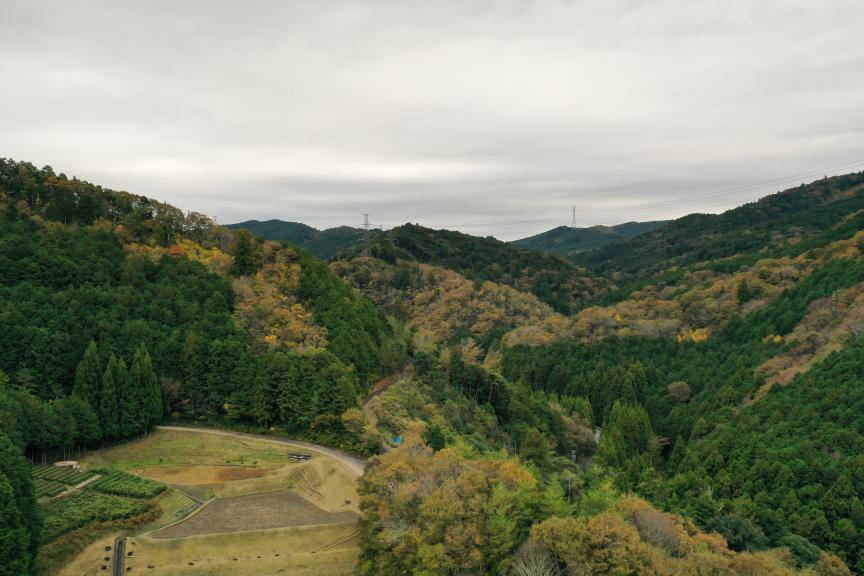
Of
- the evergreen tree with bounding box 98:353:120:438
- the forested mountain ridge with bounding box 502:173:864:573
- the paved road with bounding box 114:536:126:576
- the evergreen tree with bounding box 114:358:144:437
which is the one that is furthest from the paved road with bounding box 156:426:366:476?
the forested mountain ridge with bounding box 502:173:864:573

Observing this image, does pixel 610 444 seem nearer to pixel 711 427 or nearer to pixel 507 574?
pixel 711 427

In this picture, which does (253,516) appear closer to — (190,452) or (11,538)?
(190,452)

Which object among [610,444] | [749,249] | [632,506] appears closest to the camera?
[632,506]

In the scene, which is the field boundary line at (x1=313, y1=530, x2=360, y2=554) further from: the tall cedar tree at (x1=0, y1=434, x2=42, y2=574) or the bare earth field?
the tall cedar tree at (x1=0, y1=434, x2=42, y2=574)

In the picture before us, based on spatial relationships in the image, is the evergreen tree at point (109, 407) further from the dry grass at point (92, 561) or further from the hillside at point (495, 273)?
the hillside at point (495, 273)

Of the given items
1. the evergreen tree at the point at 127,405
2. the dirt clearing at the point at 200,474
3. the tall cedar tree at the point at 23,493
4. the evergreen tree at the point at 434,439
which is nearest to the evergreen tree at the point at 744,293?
the evergreen tree at the point at 434,439

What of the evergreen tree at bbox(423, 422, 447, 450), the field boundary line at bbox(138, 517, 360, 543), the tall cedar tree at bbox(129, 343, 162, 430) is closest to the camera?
the field boundary line at bbox(138, 517, 360, 543)

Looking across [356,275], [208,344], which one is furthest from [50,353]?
[356,275]
